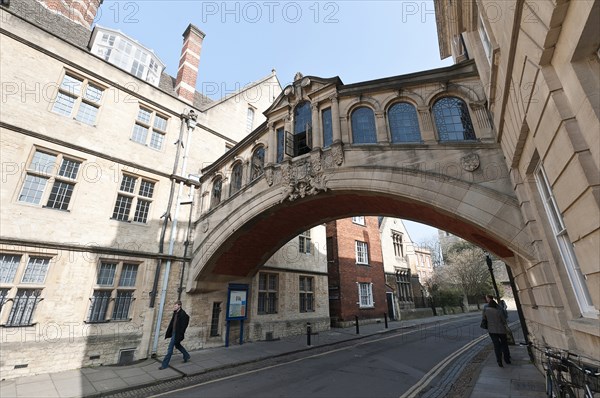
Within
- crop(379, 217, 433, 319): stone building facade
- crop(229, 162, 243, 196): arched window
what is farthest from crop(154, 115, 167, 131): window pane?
crop(379, 217, 433, 319): stone building facade

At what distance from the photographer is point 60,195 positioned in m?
9.73

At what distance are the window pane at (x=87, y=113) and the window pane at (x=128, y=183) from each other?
247cm

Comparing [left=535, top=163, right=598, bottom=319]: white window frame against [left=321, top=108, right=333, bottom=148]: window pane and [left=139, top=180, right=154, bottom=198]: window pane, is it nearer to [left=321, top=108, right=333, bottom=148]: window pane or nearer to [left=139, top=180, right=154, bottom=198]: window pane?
[left=321, top=108, right=333, bottom=148]: window pane

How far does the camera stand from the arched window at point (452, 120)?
25.2ft

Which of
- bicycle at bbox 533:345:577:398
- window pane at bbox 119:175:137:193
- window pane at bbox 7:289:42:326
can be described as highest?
window pane at bbox 119:175:137:193

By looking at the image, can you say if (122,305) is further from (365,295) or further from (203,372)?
(365,295)

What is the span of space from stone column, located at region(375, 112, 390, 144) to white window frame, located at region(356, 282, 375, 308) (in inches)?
597

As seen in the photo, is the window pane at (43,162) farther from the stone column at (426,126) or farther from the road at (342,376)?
the stone column at (426,126)

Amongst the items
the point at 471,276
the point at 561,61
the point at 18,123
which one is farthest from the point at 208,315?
the point at 471,276

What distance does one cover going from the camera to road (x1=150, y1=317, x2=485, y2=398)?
6.47 metres

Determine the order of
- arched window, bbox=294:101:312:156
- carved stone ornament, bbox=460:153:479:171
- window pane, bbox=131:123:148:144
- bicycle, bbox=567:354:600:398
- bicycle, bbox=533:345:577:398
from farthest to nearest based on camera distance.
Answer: window pane, bbox=131:123:148:144 → arched window, bbox=294:101:312:156 → carved stone ornament, bbox=460:153:479:171 → bicycle, bbox=533:345:577:398 → bicycle, bbox=567:354:600:398

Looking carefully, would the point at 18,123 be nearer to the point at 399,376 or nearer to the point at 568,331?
the point at 399,376

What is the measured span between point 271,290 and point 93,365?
8042 millimetres

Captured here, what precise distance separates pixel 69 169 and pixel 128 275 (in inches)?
178
